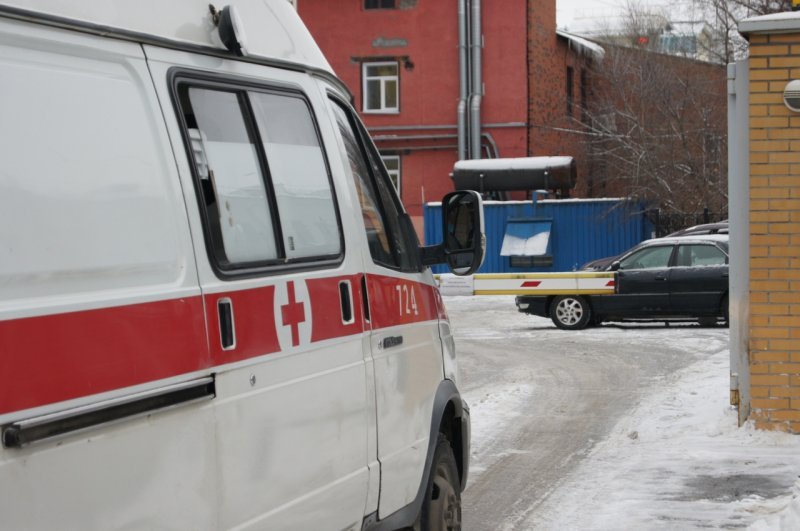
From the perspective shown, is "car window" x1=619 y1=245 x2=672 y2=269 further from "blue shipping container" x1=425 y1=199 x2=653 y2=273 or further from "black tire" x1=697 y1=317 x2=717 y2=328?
"blue shipping container" x1=425 y1=199 x2=653 y2=273

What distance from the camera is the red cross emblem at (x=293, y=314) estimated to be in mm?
4222

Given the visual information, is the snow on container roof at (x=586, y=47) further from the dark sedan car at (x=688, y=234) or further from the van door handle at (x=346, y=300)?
the van door handle at (x=346, y=300)

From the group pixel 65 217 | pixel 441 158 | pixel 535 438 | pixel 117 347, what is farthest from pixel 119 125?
pixel 441 158

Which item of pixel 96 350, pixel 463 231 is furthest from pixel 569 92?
pixel 96 350

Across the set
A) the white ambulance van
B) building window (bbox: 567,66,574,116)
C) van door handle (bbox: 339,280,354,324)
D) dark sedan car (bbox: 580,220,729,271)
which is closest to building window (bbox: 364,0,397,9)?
building window (bbox: 567,66,574,116)

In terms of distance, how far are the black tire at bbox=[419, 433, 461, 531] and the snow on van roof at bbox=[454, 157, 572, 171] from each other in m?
28.5

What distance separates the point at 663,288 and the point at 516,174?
13.9 m

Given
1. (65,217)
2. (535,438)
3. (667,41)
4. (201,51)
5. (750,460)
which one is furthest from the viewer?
(667,41)

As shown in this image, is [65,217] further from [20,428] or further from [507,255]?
[507,255]

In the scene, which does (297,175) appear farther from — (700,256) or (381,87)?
(381,87)

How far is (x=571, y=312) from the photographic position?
2166 centimetres

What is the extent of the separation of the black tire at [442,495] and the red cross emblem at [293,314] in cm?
166

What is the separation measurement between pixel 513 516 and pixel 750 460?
2.26 meters

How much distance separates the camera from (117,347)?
10.7 feet
